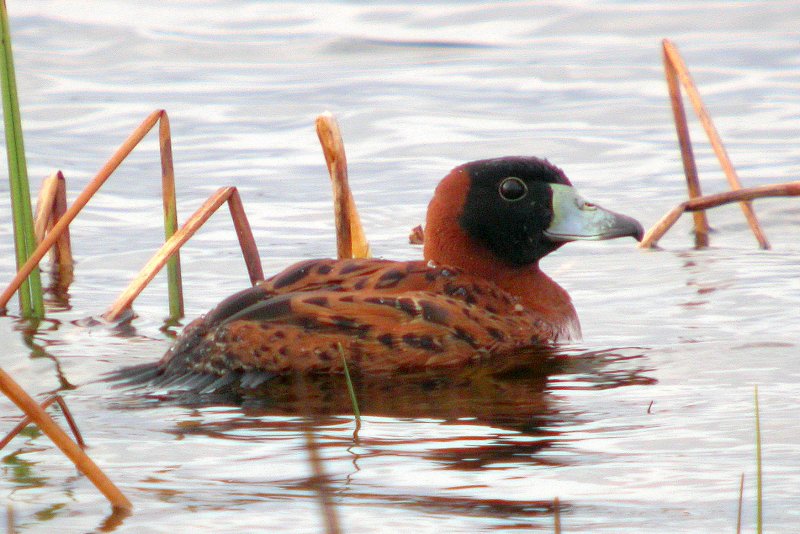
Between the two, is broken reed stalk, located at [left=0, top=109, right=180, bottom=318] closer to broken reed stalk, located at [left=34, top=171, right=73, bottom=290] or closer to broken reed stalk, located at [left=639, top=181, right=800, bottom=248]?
broken reed stalk, located at [left=34, top=171, right=73, bottom=290]

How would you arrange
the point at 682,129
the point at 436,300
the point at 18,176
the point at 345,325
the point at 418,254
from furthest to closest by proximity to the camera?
the point at 418,254
the point at 682,129
the point at 18,176
the point at 436,300
the point at 345,325

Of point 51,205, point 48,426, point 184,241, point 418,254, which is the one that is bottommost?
point 418,254

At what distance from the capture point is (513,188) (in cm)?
758

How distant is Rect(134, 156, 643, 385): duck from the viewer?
261 inches

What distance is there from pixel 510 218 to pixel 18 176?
7.64ft

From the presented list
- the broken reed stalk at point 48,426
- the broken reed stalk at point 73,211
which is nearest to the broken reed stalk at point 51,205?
the broken reed stalk at point 73,211

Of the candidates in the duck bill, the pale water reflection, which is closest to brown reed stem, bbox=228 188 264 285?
the pale water reflection

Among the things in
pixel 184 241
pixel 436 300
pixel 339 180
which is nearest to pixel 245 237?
pixel 184 241

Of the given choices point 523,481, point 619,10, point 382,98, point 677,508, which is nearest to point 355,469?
A: point 523,481

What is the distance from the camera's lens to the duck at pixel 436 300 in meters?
6.62

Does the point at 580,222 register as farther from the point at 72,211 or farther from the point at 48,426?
the point at 48,426

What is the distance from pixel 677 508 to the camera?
4.62m

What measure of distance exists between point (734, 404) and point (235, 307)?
217cm

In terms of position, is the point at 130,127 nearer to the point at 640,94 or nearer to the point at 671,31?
the point at 640,94
